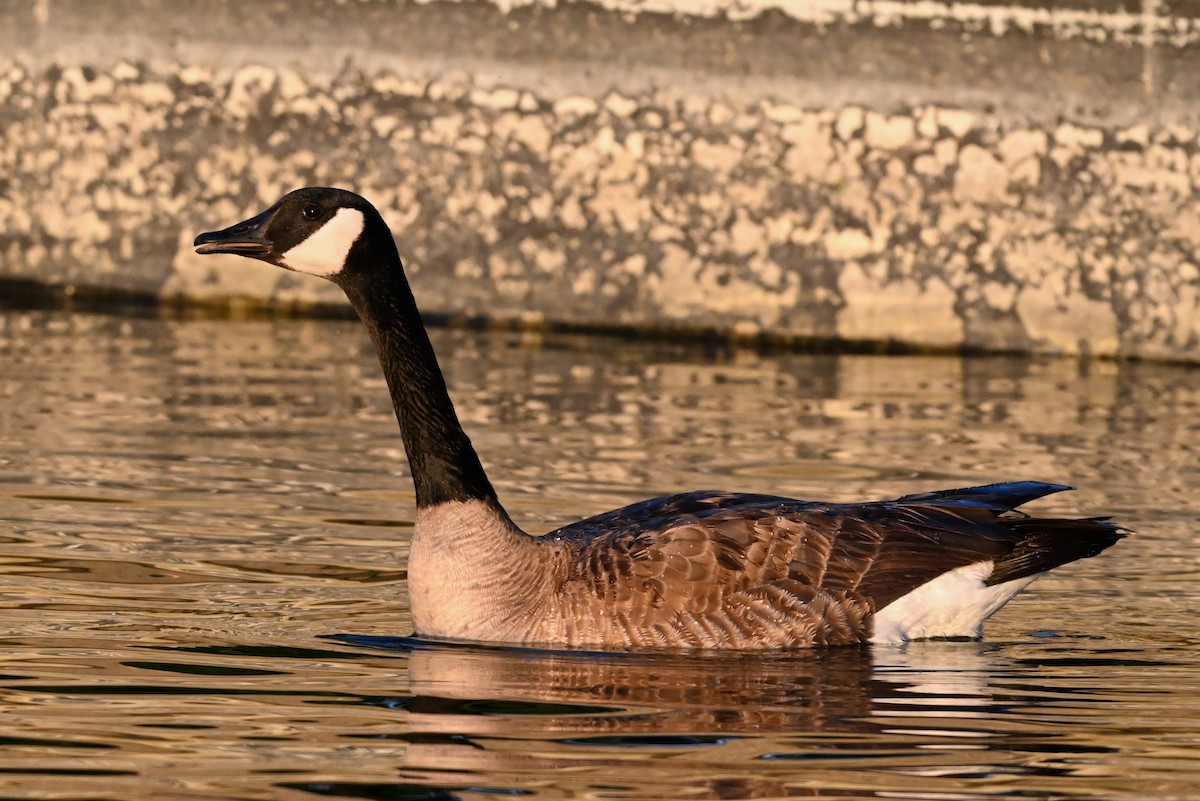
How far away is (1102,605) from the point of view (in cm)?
876

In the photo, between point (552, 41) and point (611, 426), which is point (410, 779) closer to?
point (611, 426)

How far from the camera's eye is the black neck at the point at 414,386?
336 inches

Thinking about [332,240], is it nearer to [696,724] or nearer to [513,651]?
[513,651]

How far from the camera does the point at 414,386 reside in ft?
28.5

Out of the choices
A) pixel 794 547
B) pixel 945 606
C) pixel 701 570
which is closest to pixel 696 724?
pixel 701 570

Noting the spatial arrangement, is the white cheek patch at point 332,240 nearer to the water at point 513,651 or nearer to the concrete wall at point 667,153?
the water at point 513,651

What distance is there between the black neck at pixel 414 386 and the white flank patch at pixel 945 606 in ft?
5.22

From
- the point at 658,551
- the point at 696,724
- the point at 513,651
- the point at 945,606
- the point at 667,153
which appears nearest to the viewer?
the point at 696,724

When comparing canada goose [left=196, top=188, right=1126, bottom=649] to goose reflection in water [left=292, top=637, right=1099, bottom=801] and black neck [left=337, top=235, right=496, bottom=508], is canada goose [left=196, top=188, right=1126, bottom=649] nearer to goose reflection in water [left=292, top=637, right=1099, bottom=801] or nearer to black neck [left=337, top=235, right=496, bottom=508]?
black neck [left=337, top=235, right=496, bottom=508]

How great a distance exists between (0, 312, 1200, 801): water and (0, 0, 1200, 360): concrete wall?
1058 mm

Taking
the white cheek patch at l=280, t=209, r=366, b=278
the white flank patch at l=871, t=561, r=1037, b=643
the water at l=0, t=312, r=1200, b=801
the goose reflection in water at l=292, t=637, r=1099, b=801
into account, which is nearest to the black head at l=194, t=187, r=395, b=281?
the white cheek patch at l=280, t=209, r=366, b=278

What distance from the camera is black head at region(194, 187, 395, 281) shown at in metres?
8.56

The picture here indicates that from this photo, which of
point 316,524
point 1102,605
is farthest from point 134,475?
point 1102,605

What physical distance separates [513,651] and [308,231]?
1837 millimetres
